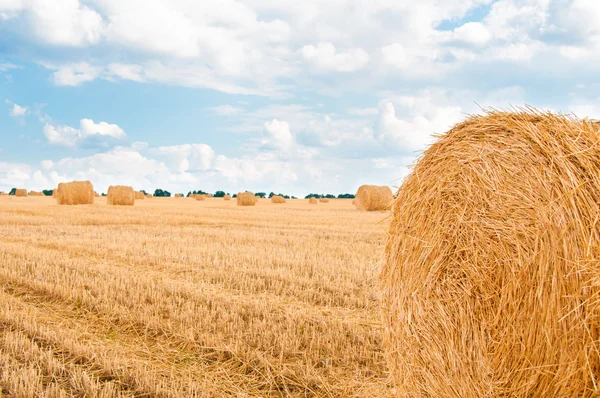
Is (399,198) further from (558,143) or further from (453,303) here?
(558,143)

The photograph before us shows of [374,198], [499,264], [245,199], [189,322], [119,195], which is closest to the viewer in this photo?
[499,264]

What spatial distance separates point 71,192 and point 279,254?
72.3 ft

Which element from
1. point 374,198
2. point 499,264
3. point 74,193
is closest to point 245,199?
point 374,198

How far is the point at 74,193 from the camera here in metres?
27.9

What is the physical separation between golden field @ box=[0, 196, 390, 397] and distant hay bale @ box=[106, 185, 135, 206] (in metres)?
18.1

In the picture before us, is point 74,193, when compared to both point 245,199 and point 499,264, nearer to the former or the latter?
point 245,199

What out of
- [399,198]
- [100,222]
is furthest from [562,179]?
[100,222]

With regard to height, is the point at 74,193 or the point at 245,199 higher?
the point at 74,193

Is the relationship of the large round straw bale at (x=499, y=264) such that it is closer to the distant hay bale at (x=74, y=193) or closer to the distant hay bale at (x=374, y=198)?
the distant hay bale at (x=374, y=198)

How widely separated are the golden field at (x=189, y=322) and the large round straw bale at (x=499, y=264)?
0.53 m

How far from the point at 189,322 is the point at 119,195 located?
80.3ft

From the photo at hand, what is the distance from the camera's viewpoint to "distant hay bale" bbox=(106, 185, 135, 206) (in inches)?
1109

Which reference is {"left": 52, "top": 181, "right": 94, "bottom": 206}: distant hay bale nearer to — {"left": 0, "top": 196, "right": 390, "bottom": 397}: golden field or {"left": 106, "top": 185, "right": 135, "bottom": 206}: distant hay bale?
{"left": 106, "top": 185, "right": 135, "bottom": 206}: distant hay bale

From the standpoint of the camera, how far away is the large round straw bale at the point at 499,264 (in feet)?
9.88
